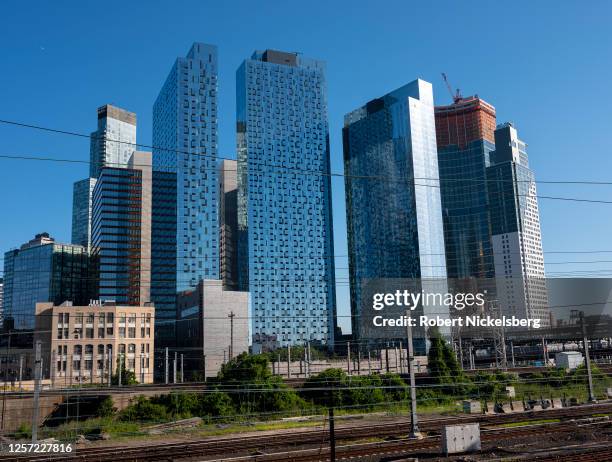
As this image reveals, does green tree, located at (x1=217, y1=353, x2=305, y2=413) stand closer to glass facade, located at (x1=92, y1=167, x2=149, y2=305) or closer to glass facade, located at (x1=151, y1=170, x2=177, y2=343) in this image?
glass facade, located at (x1=151, y1=170, x2=177, y2=343)

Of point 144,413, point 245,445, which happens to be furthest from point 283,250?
point 245,445

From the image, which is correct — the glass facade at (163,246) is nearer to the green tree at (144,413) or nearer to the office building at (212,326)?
the office building at (212,326)

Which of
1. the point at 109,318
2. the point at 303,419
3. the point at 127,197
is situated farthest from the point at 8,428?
the point at 127,197

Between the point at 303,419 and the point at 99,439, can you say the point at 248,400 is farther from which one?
the point at 99,439

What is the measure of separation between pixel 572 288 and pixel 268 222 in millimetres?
157667

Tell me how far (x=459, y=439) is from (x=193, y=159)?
162m

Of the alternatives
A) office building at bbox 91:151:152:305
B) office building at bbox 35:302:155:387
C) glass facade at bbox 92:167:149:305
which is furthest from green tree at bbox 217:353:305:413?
glass facade at bbox 92:167:149:305

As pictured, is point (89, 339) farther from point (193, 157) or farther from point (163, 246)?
point (193, 157)

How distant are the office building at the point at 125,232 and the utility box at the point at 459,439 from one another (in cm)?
15470

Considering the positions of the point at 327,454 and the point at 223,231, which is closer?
the point at 327,454

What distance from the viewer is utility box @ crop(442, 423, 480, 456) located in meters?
25.8

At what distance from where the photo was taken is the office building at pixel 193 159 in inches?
6791

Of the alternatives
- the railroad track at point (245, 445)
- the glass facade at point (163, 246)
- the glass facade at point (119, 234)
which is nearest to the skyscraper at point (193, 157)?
the glass facade at point (163, 246)

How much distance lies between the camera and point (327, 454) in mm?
26281
